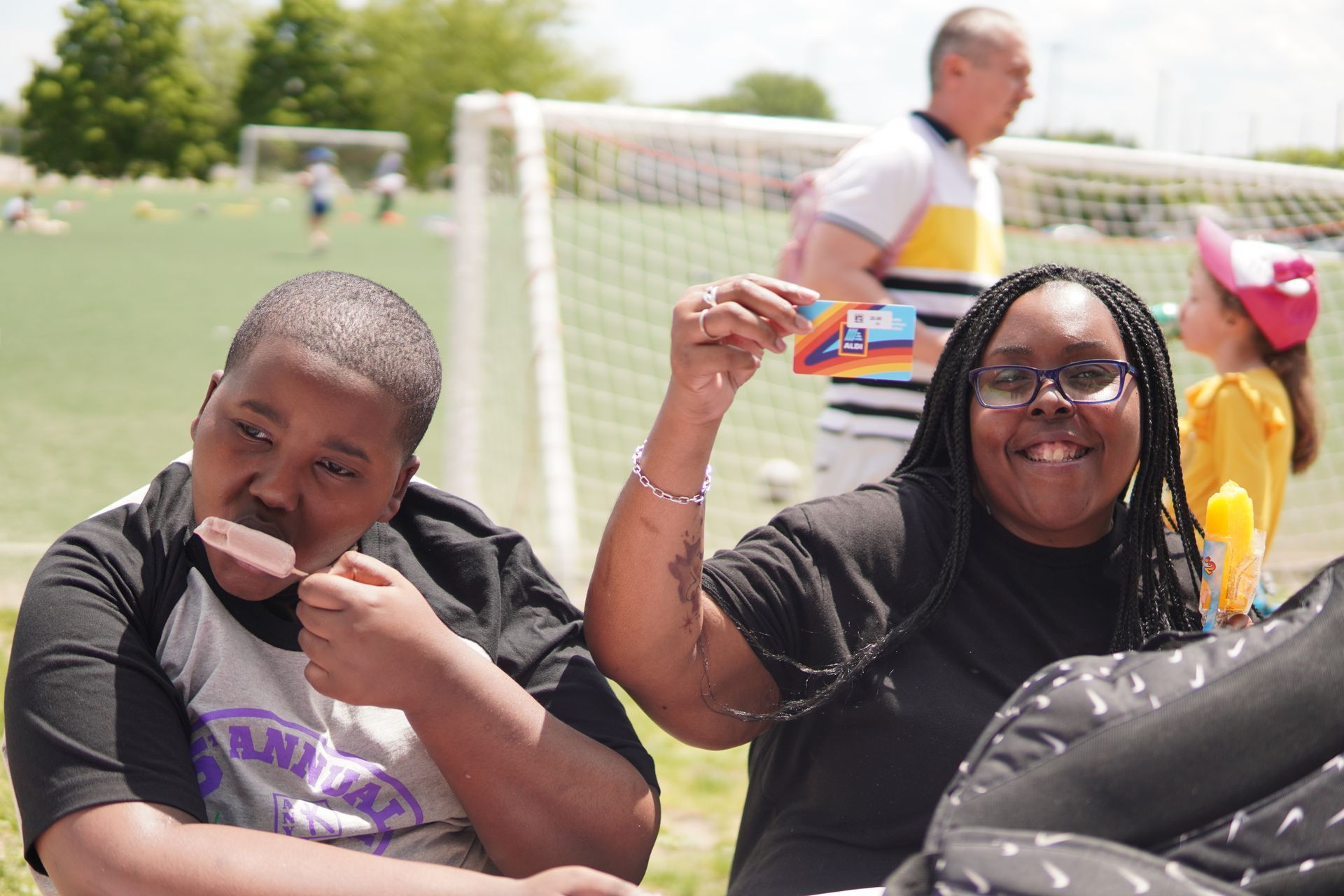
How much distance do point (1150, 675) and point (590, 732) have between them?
28.6 inches

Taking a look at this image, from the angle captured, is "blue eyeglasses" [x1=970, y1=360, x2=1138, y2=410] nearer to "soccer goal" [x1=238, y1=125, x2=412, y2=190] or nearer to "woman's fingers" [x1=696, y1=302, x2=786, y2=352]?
"woman's fingers" [x1=696, y1=302, x2=786, y2=352]

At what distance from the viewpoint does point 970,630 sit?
73.4 inches

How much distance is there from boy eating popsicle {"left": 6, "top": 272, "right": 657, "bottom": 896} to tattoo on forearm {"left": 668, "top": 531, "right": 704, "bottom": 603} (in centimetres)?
19

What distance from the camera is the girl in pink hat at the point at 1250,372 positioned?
3.15 meters

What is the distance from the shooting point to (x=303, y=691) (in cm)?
153

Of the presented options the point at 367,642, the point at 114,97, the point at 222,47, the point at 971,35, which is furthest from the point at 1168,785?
the point at 222,47

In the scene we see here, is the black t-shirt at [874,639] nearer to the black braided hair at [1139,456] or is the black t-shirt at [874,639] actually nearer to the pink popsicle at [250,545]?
the black braided hair at [1139,456]

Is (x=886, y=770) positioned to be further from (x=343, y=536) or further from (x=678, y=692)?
(x=343, y=536)

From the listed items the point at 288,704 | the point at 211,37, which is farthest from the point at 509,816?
the point at 211,37

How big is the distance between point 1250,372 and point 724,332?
231 centimetres

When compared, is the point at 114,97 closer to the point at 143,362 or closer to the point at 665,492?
→ the point at 143,362

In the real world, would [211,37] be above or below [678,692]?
above

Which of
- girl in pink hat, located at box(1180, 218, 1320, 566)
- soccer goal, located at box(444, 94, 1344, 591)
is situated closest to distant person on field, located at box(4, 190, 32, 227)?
soccer goal, located at box(444, 94, 1344, 591)

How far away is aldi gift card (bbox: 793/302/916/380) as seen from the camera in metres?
1.68
